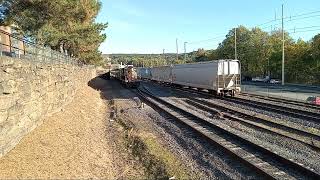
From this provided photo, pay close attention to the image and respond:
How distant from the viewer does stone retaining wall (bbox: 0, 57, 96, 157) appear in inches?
404

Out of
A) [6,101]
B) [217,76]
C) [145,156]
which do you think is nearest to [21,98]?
[6,101]

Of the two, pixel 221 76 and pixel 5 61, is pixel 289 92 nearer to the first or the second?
pixel 221 76

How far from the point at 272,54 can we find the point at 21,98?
247ft

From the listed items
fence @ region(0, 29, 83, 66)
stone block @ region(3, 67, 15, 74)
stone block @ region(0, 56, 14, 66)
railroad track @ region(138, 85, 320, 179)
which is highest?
fence @ region(0, 29, 83, 66)

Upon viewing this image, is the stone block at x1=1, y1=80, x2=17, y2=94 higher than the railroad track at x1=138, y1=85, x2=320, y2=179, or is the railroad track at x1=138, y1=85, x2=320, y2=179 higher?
the stone block at x1=1, y1=80, x2=17, y2=94

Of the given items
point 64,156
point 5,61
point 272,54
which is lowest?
point 64,156

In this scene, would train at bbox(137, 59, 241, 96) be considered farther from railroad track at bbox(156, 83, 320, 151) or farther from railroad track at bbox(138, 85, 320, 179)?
railroad track at bbox(138, 85, 320, 179)

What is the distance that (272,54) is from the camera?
3221 inches

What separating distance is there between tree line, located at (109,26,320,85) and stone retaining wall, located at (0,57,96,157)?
54574 millimetres

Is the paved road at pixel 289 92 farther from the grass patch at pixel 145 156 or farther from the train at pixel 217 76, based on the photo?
the grass patch at pixel 145 156

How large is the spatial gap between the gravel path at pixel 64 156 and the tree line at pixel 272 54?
180 ft

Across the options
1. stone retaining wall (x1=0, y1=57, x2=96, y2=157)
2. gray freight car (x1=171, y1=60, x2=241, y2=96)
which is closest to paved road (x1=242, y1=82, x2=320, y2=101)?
gray freight car (x1=171, y1=60, x2=241, y2=96)

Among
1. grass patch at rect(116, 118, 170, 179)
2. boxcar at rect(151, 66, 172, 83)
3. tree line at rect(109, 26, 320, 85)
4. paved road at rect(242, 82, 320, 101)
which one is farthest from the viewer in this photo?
tree line at rect(109, 26, 320, 85)

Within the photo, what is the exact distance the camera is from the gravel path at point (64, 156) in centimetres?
973
